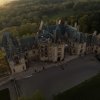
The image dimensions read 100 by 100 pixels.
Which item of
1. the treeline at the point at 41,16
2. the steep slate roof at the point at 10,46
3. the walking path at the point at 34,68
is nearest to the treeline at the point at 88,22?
the treeline at the point at 41,16

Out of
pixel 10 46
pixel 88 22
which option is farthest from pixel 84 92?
pixel 88 22

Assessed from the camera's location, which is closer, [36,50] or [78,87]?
[78,87]

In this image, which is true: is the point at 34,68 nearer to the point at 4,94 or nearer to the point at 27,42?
the point at 27,42

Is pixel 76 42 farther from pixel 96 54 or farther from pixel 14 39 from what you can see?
pixel 14 39

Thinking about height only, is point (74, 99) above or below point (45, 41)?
below

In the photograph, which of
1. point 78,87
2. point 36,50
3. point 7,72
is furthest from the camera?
point 36,50

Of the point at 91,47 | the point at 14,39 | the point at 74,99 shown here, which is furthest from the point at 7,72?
the point at 91,47
